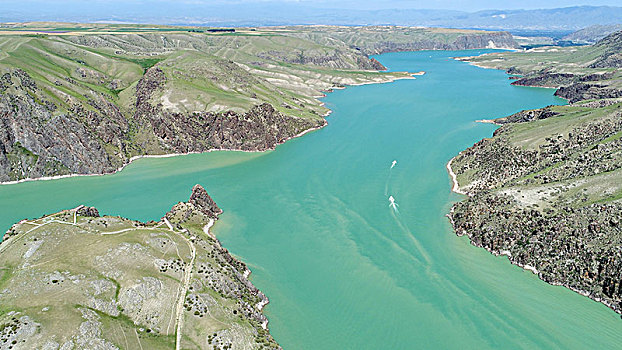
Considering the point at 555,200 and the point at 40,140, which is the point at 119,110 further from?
the point at 555,200

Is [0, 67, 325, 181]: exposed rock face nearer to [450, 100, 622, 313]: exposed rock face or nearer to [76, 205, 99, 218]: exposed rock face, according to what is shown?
[76, 205, 99, 218]: exposed rock face

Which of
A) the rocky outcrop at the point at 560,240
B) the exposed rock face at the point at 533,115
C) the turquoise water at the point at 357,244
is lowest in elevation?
the turquoise water at the point at 357,244

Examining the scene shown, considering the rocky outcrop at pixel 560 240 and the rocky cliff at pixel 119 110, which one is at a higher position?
the rocky cliff at pixel 119 110

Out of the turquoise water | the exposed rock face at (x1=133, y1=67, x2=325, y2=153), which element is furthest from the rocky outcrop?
the exposed rock face at (x1=133, y1=67, x2=325, y2=153)

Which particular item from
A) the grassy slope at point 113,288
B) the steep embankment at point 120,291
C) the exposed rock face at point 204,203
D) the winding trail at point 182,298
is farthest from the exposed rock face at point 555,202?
the winding trail at point 182,298

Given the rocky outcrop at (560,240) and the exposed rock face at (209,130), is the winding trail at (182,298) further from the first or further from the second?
the exposed rock face at (209,130)

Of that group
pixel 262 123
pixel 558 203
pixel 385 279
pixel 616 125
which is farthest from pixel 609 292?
pixel 262 123
